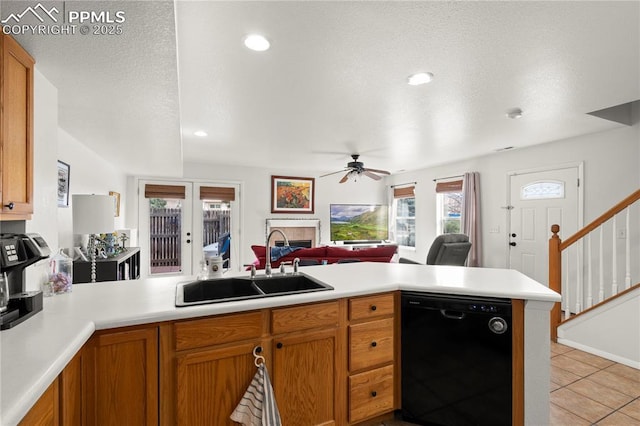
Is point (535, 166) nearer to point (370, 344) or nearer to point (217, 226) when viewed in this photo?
point (370, 344)

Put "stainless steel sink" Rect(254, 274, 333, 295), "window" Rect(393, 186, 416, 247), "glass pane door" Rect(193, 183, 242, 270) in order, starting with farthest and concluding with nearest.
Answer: "window" Rect(393, 186, 416, 247) < "glass pane door" Rect(193, 183, 242, 270) < "stainless steel sink" Rect(254, 274, 333, 295)

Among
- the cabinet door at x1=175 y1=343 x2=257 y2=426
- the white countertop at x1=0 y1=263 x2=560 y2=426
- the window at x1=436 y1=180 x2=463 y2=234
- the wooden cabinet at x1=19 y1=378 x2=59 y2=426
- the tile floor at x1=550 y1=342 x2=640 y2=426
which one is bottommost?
the tile floor at x1=550 y1=342 x2=640 y2=426

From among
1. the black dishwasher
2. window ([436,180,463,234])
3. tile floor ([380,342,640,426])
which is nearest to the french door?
window ([436,180,463,234])

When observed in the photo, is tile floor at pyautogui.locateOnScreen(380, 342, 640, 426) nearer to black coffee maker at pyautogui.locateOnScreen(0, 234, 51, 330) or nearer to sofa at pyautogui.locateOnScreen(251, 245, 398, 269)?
sofa at pyautogui.locateOnScreen(251, 245, 398, 269)

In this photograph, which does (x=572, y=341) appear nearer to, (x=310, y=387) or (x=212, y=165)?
(x=310, y=387)

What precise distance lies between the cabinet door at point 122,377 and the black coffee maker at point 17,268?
0.96 ft

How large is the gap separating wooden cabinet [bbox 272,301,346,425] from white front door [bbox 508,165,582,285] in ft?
13.0

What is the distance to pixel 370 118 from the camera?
10.6ft

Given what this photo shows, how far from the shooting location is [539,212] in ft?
14.5

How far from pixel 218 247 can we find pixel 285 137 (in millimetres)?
3276

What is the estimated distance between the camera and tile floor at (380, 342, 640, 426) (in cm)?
202

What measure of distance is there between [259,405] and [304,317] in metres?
0.45

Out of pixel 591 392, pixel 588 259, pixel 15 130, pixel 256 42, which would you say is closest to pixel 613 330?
pixel 588 259

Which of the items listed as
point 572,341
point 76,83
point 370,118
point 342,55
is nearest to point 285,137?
point 370,118
